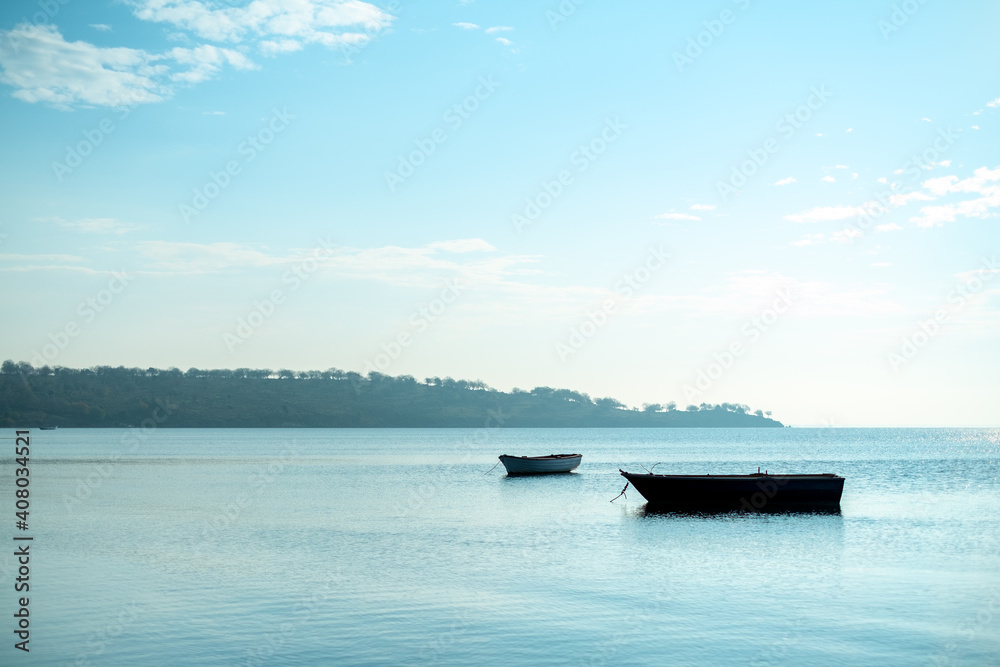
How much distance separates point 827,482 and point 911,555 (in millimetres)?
18606

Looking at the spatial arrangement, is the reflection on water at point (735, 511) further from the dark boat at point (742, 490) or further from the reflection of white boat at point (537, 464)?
the reflection of white boat at point (537, 464)

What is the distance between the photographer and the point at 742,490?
50.5 meters

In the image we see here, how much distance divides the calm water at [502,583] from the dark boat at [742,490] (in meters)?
1.90

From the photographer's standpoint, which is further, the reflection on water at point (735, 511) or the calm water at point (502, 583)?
the reflection on water at point (735, 511)

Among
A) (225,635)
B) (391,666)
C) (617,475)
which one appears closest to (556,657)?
(391,666)

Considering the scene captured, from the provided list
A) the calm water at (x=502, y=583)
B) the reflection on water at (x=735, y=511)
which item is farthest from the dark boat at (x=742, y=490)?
the calm water at (x=502, y=583)

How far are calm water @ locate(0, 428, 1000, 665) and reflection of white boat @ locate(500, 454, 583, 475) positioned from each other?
26.9m

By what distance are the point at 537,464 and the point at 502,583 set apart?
57973 millimetres

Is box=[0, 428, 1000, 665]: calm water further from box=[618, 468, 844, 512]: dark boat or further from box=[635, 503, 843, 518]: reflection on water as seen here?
box=[618, 468, 844, 512]: dark boat

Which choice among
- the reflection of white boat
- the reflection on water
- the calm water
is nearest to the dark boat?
the reflection on water

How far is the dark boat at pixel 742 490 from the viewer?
50.5 meters

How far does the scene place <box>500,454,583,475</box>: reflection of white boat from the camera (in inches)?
3307

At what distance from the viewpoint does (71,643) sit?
2048 centimetres

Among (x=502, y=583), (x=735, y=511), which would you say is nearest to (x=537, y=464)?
(x=735, y=511)
